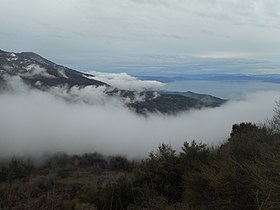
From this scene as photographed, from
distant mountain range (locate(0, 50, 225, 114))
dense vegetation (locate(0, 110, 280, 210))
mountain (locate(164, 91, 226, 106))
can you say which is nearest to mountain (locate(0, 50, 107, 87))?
distant mountain range (locate(0, 50, 225, 114))

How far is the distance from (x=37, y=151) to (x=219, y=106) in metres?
66.5

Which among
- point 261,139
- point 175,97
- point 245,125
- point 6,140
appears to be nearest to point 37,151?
point 6,140


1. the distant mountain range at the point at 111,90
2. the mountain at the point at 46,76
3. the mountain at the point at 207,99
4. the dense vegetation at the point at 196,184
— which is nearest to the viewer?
the dense vegetation at the point at 196,184

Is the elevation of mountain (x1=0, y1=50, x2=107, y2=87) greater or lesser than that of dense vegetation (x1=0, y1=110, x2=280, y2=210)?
greater

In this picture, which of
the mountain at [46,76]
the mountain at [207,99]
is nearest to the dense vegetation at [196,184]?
the mountain at [207,99]

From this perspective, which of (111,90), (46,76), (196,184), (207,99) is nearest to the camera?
(196,184)

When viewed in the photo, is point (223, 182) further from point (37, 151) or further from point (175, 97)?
point (175, 97)

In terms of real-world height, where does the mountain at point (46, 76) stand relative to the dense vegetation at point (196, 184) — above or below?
above

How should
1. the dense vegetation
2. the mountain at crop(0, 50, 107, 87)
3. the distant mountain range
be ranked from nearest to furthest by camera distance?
the dense vegetation, the distant mountain range, the mountain at crop(0, 50, 107, 87)

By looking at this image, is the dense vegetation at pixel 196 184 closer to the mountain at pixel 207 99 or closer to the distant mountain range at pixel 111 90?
the mountain at pixel 207 99

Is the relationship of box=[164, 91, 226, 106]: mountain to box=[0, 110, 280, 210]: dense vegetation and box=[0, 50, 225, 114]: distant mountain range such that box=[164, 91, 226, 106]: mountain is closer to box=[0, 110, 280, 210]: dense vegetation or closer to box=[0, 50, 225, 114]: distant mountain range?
box=[0, 50, 225, 114]: distant mountain range

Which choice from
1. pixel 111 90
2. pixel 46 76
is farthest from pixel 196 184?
pixel 111 90

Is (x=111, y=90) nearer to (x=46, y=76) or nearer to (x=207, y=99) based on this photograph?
(x=46, y=76)

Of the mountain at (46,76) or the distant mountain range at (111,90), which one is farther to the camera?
the mountain at (46,76)
